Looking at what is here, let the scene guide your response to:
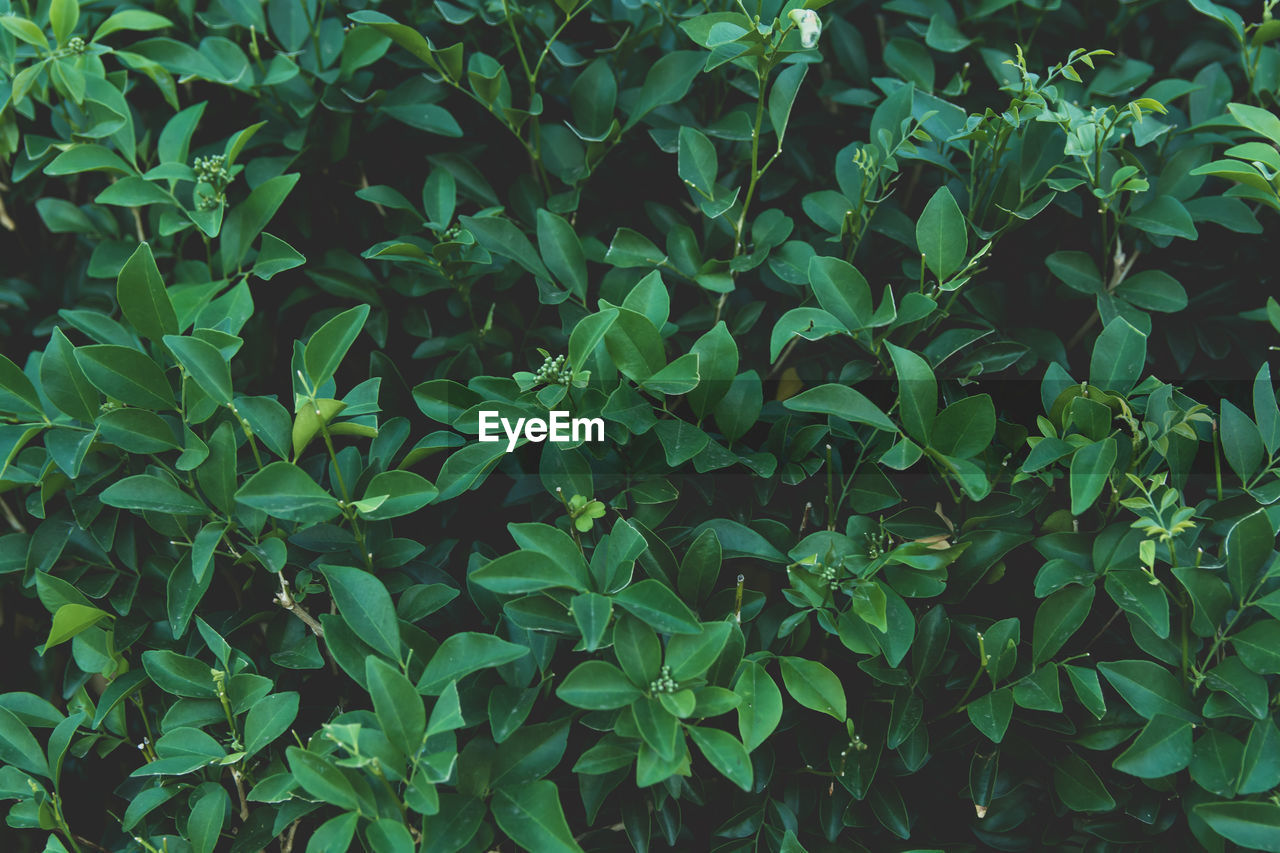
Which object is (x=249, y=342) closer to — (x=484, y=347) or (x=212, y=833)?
(x=484, y=347)

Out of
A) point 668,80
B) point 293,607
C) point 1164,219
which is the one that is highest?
point 668,80

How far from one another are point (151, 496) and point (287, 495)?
150mm

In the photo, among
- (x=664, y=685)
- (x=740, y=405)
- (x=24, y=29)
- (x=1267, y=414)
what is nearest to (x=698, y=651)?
(x=664, y=685)

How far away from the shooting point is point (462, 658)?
882mm

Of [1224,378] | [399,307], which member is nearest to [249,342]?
[399,307]

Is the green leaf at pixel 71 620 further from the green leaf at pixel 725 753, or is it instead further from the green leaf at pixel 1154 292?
the green leaf at pixel 1154 292

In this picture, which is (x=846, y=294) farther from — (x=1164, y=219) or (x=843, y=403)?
(x=1164, y=219)

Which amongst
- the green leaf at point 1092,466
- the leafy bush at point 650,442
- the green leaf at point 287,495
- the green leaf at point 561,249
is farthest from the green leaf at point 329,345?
the green leaf at point 1092,466

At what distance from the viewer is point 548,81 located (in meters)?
1.27

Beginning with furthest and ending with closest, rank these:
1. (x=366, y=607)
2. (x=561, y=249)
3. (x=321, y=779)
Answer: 1. (x=561, y=249)
2. (x=366, y=607)
3. (x=321, y=779)

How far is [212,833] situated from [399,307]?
63 cm

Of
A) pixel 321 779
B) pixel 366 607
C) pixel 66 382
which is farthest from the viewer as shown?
pixel 66 382

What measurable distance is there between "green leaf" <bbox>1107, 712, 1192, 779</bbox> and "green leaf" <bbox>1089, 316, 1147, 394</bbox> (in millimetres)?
300

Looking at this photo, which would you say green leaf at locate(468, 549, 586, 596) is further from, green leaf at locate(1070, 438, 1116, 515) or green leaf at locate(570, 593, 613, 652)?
green leaf at locate(1070, 438, 1116, 515)
